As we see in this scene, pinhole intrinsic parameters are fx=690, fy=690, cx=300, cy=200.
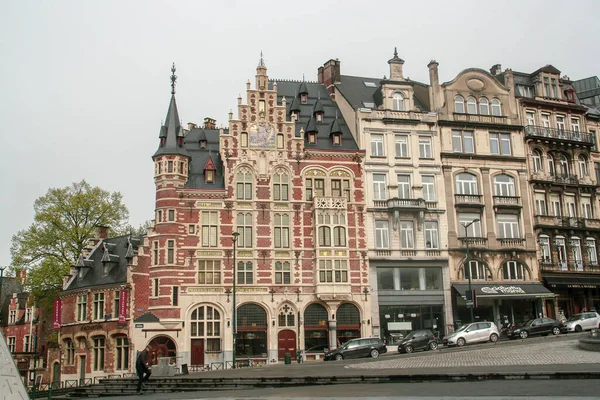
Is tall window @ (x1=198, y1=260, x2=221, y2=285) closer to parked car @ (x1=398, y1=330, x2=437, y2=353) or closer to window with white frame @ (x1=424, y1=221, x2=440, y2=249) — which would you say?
parked car @ (x1=398, y1=330, x2=437, y2=353)

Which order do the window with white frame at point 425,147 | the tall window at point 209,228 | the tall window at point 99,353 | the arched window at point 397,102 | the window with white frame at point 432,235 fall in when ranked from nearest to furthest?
the tall window at point 99,353, the tall window at point 209,228, the window with white frame at point 432,235, the window with white frame at point 425,147, the arched window at point 397,102

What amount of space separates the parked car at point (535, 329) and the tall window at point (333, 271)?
39.6 ft

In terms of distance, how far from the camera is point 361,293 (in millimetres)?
50062

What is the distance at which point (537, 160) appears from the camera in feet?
187

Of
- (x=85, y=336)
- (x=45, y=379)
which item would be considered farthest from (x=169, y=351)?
(x=45, y=379)

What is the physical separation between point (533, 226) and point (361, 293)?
1567cm

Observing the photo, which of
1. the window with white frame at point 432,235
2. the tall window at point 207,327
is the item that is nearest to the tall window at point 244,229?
the tall window at point 207,327

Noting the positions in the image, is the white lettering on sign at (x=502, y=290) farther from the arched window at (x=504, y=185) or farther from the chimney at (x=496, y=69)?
the chimney at (x=496, y=69)

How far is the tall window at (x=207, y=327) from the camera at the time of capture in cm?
4706

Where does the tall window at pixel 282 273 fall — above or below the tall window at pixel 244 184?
below

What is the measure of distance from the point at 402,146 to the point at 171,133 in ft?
58.4

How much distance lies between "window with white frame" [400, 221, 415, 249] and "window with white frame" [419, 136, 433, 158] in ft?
18.6

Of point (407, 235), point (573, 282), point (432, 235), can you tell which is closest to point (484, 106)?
point (432, 235)

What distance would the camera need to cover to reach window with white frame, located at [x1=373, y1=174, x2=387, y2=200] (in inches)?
2068
